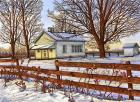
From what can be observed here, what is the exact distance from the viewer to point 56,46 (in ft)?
189

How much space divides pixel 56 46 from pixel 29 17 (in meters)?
9.12

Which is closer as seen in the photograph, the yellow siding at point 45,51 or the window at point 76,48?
the yellow siding at point 45,51

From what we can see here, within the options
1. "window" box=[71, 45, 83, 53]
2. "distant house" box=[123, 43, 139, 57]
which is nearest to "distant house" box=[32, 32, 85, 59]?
"window" box=[71, 45, 83, 53]

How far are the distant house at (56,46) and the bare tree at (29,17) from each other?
2851mm

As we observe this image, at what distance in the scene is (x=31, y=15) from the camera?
62.0 m

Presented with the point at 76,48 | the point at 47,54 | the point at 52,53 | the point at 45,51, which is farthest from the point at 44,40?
the point at 76,48

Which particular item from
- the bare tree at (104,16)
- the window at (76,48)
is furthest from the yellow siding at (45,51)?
the bare tree at (104,16)

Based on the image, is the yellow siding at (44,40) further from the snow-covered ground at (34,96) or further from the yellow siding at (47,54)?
the snow-covered ground at (34,96)

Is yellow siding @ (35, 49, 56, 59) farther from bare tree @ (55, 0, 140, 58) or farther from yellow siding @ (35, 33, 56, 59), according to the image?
bare tree @ (55, 0, 140, 58)

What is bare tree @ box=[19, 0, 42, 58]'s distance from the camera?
59281 millimetres

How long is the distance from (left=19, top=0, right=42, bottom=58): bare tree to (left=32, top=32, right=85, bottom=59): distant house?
2.85 m

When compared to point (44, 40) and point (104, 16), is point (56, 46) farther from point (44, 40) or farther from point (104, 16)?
point (104, 16)

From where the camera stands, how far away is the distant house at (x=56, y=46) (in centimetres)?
5775

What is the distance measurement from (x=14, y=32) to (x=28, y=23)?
3.57 meters
